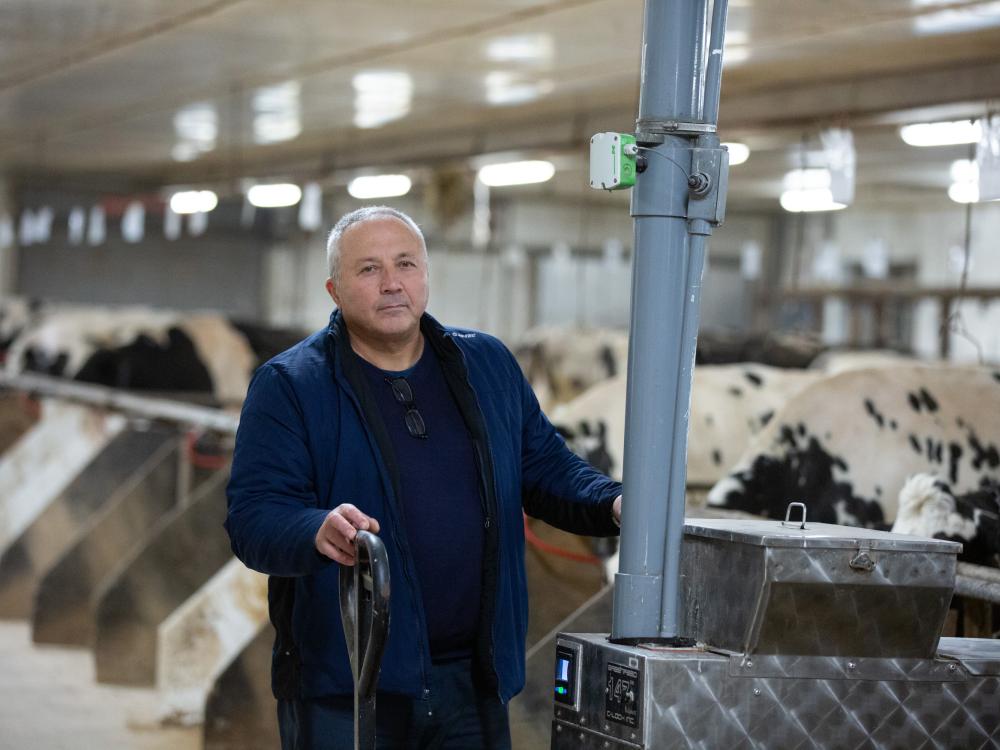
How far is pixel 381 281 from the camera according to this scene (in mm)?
2824

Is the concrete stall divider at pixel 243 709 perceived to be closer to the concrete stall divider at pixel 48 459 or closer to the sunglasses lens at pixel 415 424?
the sunglasses lens at pixel 415 424

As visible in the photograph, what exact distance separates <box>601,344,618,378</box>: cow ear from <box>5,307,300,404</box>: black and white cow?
2466mm

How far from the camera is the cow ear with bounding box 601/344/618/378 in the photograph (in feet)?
31.4

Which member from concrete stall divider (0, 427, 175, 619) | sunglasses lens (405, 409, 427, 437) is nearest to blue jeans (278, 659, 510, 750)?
sunglasses lens (405, 409, 427, 437)

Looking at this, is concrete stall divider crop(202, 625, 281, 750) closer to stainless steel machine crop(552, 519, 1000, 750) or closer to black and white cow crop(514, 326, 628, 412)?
stainless steel machine crop(552, 519, 1000, 750)

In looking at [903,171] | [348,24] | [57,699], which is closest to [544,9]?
[348,24]

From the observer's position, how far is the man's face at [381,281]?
9.21ft

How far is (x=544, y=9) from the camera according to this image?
7637 millimetres

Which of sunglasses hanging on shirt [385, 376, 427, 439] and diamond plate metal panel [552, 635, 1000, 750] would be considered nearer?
diamond plate metal panel [552, 635, 1000, 750]

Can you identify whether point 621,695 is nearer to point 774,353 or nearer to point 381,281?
point 381,281

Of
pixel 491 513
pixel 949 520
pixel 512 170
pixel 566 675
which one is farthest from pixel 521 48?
pixel 566 675

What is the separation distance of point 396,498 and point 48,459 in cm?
602

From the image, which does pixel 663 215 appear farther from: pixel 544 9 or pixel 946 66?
pixel 946 66

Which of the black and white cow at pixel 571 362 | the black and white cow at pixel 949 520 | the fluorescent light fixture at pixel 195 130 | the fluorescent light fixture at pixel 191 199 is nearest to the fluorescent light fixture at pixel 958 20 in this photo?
the black and white cow at pixel 571 362
